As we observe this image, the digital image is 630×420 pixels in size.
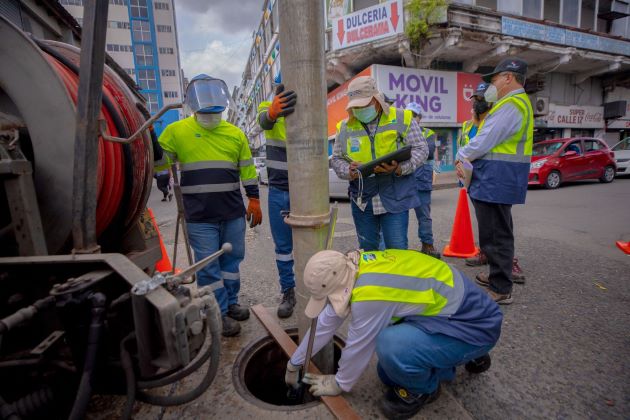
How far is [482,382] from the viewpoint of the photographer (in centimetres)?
194

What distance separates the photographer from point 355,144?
286 cm

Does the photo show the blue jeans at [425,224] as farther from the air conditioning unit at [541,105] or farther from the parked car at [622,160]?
the air conditioning unit at [541,105]

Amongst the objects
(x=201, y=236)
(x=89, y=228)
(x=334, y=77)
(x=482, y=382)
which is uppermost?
(x=334, y=77)

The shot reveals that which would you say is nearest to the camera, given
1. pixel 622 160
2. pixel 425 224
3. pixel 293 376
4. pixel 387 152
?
pixel 293 376

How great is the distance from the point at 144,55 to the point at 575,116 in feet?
160

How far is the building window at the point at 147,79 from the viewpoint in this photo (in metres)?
44.1

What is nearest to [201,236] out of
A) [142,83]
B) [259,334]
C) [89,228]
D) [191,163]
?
[191,163]

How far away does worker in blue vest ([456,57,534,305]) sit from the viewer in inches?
108

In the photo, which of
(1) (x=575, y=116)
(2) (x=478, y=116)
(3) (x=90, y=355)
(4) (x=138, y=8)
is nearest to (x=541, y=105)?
(1) (x=575, y=116)

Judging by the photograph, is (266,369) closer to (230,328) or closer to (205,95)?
(230,328)

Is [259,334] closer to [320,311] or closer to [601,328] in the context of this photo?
[320,311]

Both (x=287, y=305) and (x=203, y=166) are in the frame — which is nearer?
(x=203, y=166)

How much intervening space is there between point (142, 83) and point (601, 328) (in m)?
52.8

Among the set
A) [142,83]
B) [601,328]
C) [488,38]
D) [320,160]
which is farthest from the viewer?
[142,83]
